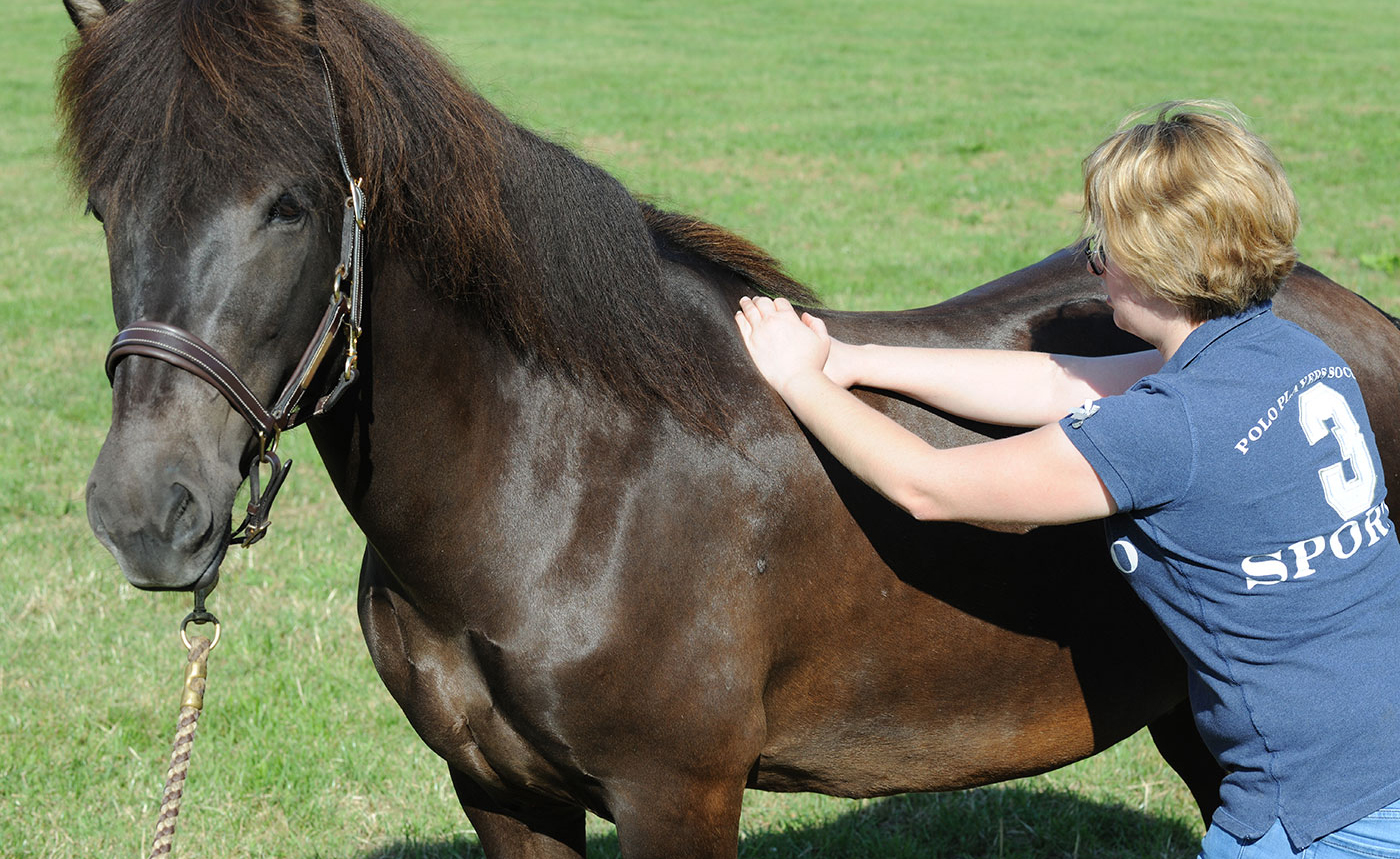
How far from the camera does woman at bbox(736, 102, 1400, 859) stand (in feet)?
6.11

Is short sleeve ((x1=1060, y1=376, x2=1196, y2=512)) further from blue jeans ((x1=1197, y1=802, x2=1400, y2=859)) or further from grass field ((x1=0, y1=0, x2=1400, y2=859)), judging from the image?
grass field ((x1=0, y1=0, x2=1400, y2=859))

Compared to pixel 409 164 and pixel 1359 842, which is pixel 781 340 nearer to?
pixel 409 164

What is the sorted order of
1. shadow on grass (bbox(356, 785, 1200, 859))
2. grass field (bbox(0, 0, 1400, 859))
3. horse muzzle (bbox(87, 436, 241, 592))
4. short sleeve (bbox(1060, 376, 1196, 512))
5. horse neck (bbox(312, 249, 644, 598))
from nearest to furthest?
horse muzzle (bbox(87, 436, 241, 592)) → short sleeve (bbox(1060, 376, 1196, 512)) → horse neck (bbox(312, 249, 644, 598)) → shadow on grass (bbox(356, 785, 1200, 859)) → grass field (bbox(0, 0, 1400, 859))

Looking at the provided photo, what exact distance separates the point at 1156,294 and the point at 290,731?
322cm

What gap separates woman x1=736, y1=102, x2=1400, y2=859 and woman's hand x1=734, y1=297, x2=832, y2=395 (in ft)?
0.85

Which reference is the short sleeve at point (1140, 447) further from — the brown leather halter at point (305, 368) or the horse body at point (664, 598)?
the brown leather halter at point (305, 368)

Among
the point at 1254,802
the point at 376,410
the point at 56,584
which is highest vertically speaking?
the point at 376,410

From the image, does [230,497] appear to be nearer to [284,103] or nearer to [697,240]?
[284,103]

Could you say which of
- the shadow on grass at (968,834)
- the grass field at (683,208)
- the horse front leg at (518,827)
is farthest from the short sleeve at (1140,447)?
the shadow on grass at (968,834)

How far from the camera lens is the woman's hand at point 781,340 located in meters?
2.25

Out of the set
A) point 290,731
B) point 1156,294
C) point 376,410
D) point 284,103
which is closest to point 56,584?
point 290,731

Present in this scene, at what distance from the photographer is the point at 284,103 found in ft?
6.00

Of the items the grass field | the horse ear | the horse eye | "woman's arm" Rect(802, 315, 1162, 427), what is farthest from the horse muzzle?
"woman's arm" Rect(802, 315, 1162, 427)

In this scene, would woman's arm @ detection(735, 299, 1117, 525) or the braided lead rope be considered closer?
woman's arm @ detection(735, 299, 1117, 525)
